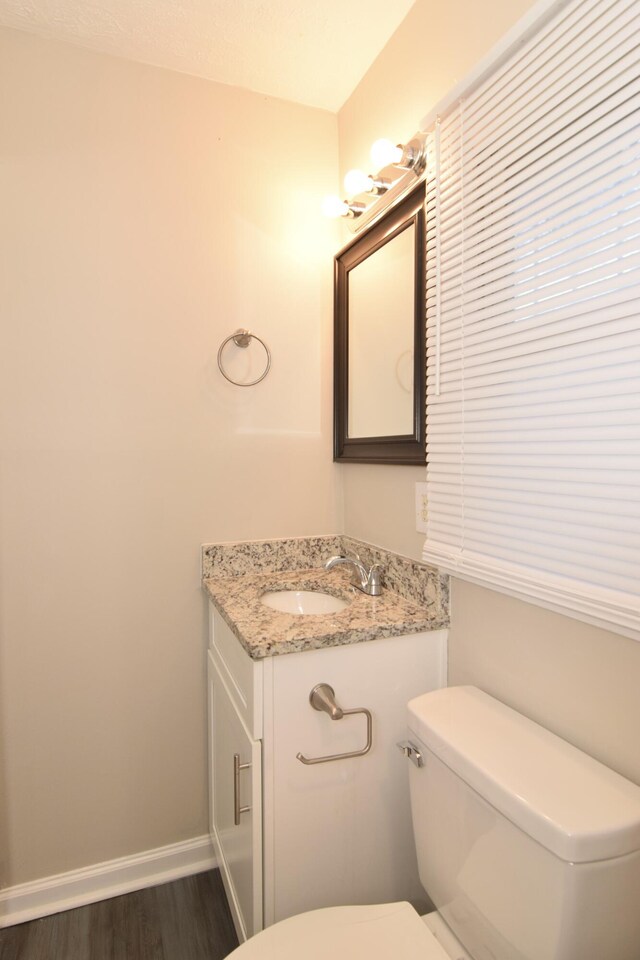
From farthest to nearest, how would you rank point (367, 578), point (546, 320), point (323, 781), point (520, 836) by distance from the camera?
point (367, 578)
point (323, 781)
point (546, 320)
point (520, 836)

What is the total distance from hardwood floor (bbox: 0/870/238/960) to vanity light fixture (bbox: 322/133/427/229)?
83.0 inches

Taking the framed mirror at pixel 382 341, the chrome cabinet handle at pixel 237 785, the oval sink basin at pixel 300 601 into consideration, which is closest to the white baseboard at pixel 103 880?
the chrome cabinet handle at pixel 237 785

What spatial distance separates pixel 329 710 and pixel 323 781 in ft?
0.67

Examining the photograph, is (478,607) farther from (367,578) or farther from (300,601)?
(300,601)

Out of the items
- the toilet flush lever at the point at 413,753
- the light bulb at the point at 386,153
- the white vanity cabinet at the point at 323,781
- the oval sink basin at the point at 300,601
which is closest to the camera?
the toilet flush lever at the point at 413,753

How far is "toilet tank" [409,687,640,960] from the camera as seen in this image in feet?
2.37

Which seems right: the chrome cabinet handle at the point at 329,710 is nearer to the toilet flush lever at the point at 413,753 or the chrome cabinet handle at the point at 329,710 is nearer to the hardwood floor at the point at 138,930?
the toilet flush lever at the point at 413,753

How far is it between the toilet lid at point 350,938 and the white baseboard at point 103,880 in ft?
2.80

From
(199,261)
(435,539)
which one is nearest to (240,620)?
(435,539)

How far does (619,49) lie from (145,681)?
1.84 metres

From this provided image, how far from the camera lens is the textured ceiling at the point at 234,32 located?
140 cm

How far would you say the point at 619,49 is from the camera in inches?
30.6

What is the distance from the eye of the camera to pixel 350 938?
0.95 meters

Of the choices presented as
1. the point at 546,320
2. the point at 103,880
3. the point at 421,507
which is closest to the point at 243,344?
the point at 421,507
